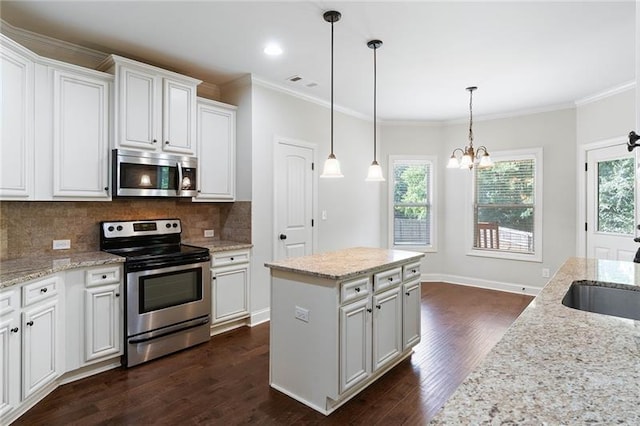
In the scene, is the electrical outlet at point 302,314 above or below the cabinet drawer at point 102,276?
below

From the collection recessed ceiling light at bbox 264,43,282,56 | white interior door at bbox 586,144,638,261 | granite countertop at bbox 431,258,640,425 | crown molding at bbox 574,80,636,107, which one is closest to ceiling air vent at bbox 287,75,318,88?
recessed ceiling light at bbox 264,43,282,56

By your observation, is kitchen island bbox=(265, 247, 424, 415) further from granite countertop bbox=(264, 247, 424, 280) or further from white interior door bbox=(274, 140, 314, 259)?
white interior door bbox=(274, 140, 314, 259)

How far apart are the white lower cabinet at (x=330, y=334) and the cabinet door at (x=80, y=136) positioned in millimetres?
1803

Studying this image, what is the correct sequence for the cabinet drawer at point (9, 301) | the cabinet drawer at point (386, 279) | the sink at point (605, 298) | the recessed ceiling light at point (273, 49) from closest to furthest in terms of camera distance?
the sink at point (605, 298), the cabinet drawer at point (9, 301), the cabinet drawer at point (386, 279), the recessed ceiling light at point (273, 49)

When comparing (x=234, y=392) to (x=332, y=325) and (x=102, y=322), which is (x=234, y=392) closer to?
(x=332, y=325)

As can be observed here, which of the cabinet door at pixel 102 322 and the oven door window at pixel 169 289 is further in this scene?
the oven door window at pixel 169 289

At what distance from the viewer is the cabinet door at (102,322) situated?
2721 millimetres

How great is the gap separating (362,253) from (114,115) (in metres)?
2.47

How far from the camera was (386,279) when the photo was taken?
8.76 feet

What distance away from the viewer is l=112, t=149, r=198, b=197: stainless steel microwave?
10.2ft

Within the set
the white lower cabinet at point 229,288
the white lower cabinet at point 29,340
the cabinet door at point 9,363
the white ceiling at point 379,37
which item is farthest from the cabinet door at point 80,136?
the white lower cabinet at point 229,288

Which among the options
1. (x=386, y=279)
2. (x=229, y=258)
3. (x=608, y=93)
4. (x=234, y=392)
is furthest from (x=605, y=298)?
(x=608, y=93)

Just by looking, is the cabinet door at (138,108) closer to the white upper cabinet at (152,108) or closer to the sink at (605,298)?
the white upper cabinet at (152,108)

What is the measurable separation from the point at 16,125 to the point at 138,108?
91cm
